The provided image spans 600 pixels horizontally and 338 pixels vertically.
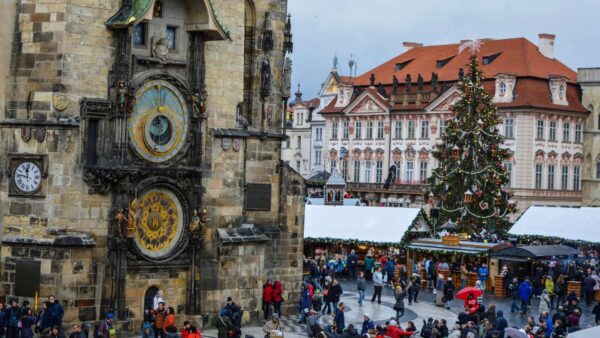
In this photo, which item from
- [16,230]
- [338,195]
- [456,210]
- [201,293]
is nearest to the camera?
[16,230]

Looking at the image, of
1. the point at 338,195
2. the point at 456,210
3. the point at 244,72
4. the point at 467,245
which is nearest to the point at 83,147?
the point at 244,72

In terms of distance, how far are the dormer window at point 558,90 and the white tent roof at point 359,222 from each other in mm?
34728

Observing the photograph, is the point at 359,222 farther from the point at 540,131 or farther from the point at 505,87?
the point at 540,131

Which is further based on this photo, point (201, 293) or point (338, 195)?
point (338, 195)

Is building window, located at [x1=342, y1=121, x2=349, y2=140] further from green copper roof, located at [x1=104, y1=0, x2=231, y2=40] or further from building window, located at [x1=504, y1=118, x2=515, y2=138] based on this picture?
green copper roof, located at [x1=104, y1=0, x2=231, y2=40]

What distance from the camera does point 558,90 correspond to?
83188 millimetres

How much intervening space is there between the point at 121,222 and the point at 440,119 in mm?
58466

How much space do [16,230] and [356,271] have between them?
21717 mm

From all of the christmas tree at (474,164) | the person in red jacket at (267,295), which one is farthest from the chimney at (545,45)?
the person in red jacket at (267,295)

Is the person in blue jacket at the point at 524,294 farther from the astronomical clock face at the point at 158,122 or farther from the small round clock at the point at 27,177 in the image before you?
the small round clock at the point at 27,177

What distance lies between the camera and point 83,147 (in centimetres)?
2975

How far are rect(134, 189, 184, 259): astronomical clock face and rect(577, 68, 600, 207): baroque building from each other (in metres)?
58.8

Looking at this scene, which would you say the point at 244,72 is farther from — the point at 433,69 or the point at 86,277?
the point at 433,69

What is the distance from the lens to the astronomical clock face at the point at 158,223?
30969 mm
